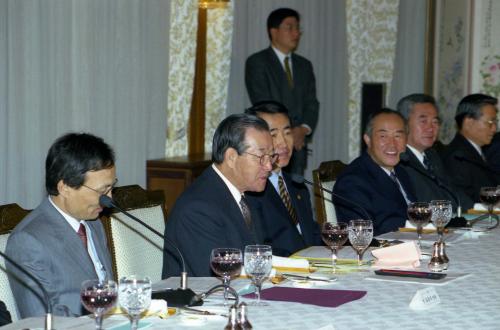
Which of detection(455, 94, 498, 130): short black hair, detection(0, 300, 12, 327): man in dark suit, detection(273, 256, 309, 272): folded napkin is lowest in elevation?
detection(0, 300, 12, 327): man in dark suit

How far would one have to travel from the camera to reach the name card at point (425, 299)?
2598 mm

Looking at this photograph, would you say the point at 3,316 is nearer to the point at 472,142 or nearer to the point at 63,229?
the point at 63,229

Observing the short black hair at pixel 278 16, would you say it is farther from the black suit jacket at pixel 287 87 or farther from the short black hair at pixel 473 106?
the short black hair at pixel 473 106

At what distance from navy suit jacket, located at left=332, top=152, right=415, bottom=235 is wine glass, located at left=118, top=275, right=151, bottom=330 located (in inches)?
93.5

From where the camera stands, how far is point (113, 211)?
11.3ft

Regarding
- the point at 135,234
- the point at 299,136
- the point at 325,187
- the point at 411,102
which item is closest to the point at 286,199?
the point at 325,187

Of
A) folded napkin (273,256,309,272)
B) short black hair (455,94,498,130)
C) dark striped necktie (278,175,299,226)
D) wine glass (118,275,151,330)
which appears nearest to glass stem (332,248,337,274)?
folded napkin (273,256,309,272)

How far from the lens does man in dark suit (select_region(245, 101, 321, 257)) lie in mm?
3973

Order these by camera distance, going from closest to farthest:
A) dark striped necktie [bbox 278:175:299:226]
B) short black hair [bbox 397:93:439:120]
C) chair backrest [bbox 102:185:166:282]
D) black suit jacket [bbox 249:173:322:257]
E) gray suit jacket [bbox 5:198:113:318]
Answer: gray suit jacket [bbox 5:198:113:318] < chair backrest [bbox 102:185:166:282] < black suit jacket [bbox 249:173:322:257] < dark striped necktie [bbox 278:175:299:226] < short black hair [bbox 397:93:439:120]

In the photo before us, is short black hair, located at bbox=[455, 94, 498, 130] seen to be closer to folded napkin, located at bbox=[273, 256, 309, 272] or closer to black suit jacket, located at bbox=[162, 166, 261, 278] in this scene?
black suit jacket, located at bbox=[162, 166, 261, 278]

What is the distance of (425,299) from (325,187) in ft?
7.06

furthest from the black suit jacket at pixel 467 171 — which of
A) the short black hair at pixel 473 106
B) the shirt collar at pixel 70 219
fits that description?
the shirt collar at pixel 70 219

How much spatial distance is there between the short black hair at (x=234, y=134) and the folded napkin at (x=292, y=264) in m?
0.51

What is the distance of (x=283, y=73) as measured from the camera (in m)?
6.70
